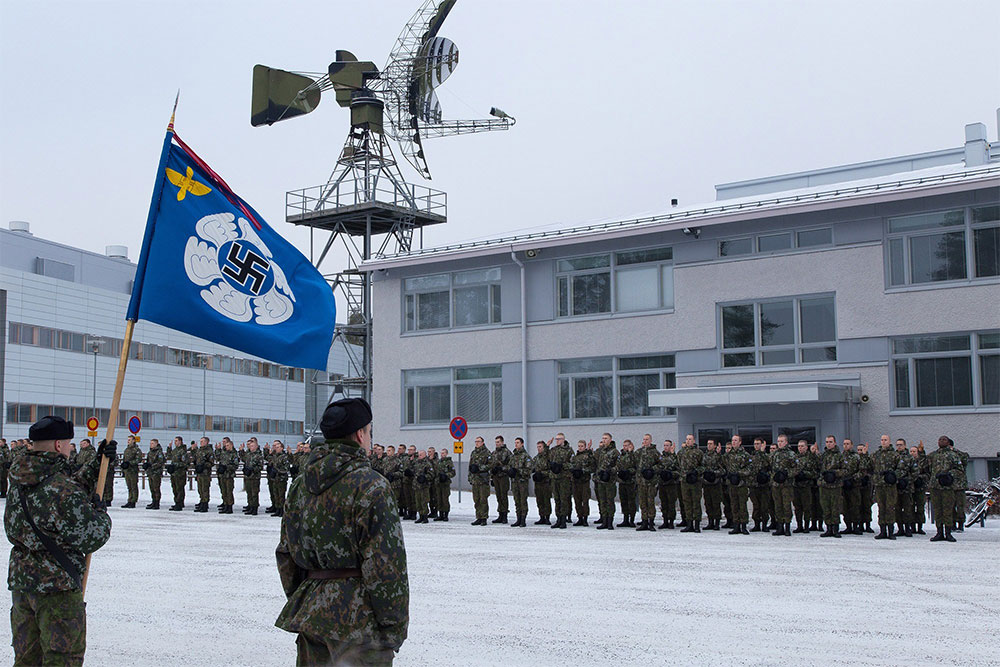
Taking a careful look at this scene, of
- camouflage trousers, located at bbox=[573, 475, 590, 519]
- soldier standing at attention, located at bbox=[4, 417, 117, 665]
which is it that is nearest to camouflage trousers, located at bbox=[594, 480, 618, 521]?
camouflage trousers, located at bbox=[573, 475, 590, 519]

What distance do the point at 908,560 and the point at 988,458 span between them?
35.2 ft

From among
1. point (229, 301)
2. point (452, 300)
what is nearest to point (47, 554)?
point (229, 301)

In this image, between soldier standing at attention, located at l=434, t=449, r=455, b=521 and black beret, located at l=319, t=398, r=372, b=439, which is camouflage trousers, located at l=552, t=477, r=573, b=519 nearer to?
soldier standing at attention, located at l=434, t=449, r=455, b=521

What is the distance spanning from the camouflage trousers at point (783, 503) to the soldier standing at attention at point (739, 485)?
0.61 meters

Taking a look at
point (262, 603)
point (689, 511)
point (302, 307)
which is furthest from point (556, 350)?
point (302, 307)

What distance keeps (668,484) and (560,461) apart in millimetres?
2367

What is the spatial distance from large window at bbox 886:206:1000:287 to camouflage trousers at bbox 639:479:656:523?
9354 mm

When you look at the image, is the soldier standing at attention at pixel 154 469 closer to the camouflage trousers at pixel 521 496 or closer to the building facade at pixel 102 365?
the camouflage trousers at pixel 521 496

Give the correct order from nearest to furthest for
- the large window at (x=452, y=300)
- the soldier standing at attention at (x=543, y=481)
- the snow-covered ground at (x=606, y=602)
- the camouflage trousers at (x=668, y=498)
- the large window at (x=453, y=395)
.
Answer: the snow-covered ground at (x=606, y=602), the camouflage trousers at (x=668, y=498), the soldier standing at attention at (x=543, y=481), the large window at (x=453, y=395), the large window at (x=452, y=300)

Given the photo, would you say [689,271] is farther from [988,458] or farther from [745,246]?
[988,458]

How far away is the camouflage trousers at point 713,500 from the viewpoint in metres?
20.8

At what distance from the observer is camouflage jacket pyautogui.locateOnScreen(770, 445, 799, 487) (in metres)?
19.6

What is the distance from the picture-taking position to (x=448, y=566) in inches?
556

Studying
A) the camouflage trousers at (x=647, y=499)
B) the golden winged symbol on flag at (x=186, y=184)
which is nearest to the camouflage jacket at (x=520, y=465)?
the camouflage trousers at (x=647, y=499)
